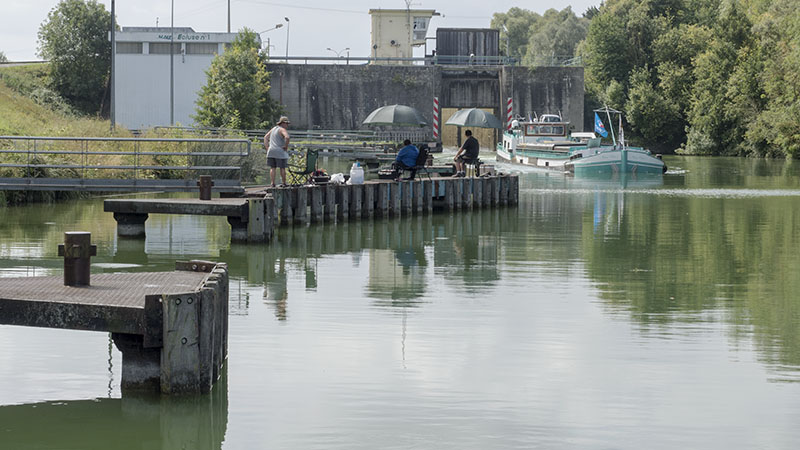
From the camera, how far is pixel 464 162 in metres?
32.1

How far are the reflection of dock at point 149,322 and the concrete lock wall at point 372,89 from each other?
62066 millimetres

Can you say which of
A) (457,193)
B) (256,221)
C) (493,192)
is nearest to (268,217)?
(256,221)

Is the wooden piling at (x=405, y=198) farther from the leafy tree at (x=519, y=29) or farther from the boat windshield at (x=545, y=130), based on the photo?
the leafy tree at (x=519, y=29)

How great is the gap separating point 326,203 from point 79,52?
58.2m

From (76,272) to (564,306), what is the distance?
6.48 m

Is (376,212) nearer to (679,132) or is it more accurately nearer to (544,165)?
(544,165)

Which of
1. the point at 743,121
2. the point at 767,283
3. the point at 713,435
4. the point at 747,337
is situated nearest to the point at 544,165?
the point at 743,121

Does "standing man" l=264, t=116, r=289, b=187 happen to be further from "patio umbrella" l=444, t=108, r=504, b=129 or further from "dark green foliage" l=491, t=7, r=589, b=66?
"dark green foliage" l=491, t=7, r=589, b=66

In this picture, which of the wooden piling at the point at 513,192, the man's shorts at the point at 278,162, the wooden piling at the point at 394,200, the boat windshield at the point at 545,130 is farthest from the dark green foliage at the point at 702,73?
the man's shorts at the point at 278,162

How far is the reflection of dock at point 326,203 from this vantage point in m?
21.4

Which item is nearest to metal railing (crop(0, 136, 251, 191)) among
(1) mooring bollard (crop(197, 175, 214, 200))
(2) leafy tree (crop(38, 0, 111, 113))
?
(1) mooring bollard (crop(197, 175, 214, 200))

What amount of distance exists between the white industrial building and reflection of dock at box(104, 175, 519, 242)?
41.9 meters

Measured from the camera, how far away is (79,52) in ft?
261

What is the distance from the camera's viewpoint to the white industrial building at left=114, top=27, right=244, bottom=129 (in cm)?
7138
